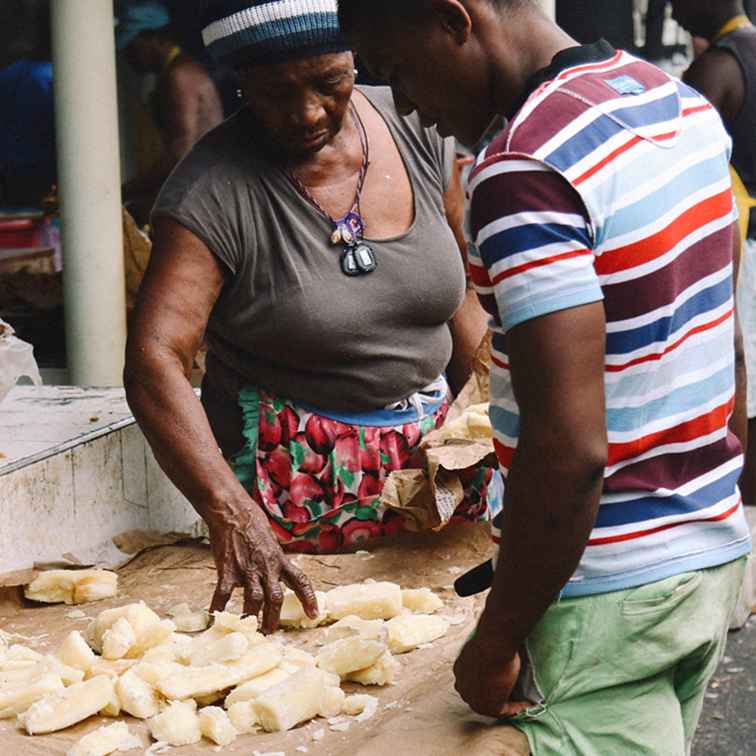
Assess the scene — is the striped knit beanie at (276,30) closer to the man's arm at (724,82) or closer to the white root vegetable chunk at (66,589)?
the white root vegetable chunk at (66,589)

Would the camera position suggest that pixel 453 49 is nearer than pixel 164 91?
Yes

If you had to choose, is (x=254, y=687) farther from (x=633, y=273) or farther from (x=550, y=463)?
(x=633, y=273)

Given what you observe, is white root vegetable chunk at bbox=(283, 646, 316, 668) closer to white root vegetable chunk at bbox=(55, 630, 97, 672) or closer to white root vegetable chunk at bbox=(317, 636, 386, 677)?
white root vegetable chunk at bbox=(317, 636, 386, 677)

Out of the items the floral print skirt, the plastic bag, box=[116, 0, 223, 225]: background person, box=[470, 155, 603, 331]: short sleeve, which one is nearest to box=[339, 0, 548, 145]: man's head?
box=[470, 155, 603, 331]: short sleeve

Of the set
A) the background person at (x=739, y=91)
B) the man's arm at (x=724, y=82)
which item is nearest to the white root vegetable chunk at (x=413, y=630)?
the background person at (x=739, y=91)

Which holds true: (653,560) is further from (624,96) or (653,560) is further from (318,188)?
(318,188)

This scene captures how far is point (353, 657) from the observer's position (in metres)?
2.39

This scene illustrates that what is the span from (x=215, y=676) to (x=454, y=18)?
1272 millimetres

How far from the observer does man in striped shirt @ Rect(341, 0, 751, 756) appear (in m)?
1.55

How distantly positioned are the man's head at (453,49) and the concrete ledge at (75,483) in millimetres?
1826

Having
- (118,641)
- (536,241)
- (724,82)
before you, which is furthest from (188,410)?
(724,82)

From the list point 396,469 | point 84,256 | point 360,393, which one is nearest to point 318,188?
point 360,393

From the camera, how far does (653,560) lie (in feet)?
5.67

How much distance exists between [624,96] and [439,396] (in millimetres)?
1844
